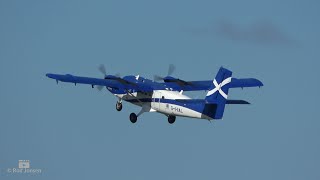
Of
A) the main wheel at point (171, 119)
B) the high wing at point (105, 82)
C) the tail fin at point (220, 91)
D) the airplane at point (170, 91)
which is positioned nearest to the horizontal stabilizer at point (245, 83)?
the airplane at point (170, 91)

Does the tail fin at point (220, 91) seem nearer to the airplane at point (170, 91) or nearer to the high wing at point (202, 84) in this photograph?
the airplane at point (170, 91)

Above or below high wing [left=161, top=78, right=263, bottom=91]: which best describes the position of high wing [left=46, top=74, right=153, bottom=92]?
below

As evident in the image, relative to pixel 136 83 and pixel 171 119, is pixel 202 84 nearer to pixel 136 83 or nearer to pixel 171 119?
pixel 171 119

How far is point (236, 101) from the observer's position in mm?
82000

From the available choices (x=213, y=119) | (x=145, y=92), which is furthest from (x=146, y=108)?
(x=213, y=119)

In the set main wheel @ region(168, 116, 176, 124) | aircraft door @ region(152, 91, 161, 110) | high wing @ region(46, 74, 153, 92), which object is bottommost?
main wheel @ region(168, 116, 176, 124)

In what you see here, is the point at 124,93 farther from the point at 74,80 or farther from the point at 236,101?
the point at 236,101

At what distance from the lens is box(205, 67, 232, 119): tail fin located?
8144 centimetres

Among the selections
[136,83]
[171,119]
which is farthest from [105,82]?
[171,119]

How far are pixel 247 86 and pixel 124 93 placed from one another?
9.18 meters

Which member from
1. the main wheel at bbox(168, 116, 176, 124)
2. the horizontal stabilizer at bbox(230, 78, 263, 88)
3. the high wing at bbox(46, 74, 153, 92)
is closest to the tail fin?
the high wing at bbox(46, 74, 153, 92)

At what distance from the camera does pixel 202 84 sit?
294 feet

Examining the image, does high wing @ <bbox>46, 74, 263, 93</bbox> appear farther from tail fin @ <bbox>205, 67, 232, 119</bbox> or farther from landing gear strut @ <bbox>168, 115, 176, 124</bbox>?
tail fin @ <bbox>205, 67, 232, 119</bbox>

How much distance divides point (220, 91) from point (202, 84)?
8.01 meters
